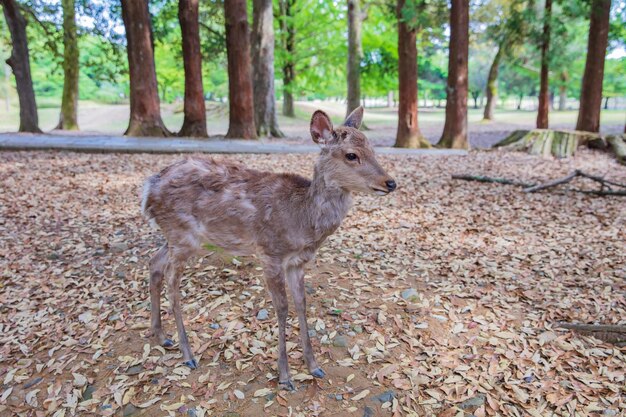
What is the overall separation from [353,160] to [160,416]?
2.10 metres

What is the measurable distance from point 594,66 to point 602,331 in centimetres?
1216

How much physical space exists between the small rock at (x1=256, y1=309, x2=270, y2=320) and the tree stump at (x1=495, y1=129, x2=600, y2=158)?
1033cm

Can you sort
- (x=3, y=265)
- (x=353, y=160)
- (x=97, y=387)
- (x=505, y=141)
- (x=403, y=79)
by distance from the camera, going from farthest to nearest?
(x=505, y=141), (x=403, y=79), (x=3, y=265), (x=97, y=387), (x=353, y=160)

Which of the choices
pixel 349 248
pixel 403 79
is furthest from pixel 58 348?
pixel 403 79

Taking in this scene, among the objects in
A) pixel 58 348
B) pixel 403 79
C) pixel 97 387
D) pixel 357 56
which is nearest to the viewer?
pixel 97 387

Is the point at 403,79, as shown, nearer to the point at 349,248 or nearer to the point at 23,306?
the point at 349,248

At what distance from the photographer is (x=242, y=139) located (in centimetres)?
1364

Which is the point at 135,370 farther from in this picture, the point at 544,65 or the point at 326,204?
the point at 544,65

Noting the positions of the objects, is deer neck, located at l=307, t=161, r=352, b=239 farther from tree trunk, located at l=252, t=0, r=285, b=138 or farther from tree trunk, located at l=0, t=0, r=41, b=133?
tree trunk, located at l=0, t=0, r=41, b=133

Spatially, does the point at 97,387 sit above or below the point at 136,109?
below

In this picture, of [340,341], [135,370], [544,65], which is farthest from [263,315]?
[544,65]

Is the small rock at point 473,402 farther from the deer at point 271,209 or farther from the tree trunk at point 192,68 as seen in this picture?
the tree trunk at point 192,68

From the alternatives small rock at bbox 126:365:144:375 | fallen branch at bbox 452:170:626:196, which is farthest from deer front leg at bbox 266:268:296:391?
fallen branch at bbox 452:170:626:196

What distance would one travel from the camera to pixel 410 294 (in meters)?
4.35
